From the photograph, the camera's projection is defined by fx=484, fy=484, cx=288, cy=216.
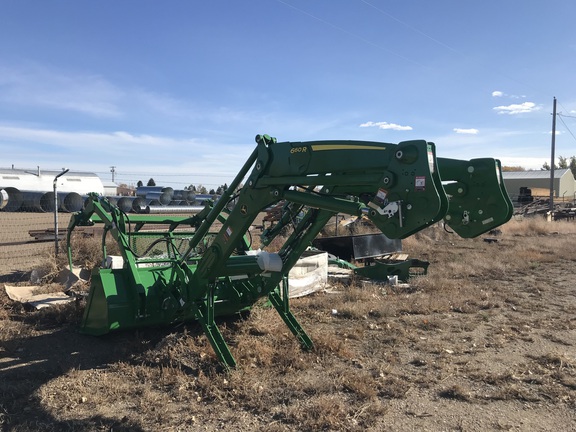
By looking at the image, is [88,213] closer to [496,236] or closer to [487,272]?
[487,272]

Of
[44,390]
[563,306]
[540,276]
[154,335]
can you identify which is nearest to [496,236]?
[540,276]

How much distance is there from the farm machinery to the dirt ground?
0.36 m

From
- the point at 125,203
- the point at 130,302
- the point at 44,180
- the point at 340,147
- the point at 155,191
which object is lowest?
the point at 130,302

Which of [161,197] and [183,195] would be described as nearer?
[161,197]

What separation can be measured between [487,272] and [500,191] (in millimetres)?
8072

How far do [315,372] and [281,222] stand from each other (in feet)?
5.02

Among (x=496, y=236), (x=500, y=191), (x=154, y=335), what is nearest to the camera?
(x=500, y=191)

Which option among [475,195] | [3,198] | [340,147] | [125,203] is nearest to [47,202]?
[3,198]

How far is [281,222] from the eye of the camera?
16.4 feet

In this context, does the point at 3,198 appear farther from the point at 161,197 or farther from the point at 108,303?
the point at 108,303

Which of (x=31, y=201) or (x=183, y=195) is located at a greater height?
(x=183, y=195)

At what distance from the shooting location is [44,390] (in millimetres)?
4262

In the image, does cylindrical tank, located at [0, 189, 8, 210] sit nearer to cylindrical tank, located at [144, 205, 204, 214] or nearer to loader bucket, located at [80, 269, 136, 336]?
cylindrical tank, located at [144, 205, 204, 214]

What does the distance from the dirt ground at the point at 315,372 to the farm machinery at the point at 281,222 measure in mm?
364
